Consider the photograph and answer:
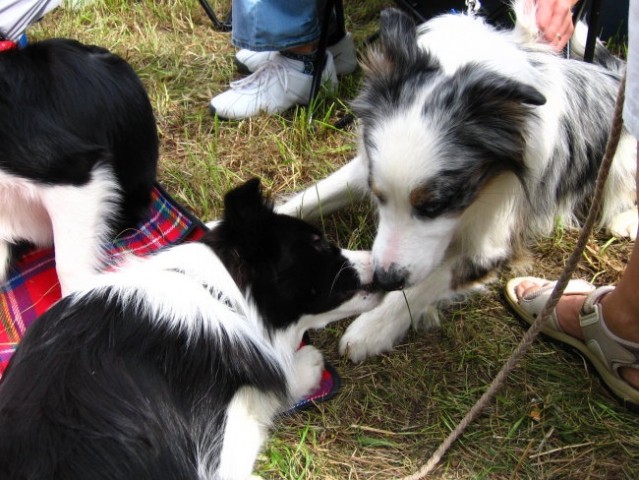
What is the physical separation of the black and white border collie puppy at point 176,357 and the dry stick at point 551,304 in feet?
1.97

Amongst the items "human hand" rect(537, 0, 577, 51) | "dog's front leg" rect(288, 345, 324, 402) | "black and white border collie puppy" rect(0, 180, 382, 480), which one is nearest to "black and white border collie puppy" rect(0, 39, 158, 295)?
"black and white border collie puppy" rect(0, 180, 382, 480)

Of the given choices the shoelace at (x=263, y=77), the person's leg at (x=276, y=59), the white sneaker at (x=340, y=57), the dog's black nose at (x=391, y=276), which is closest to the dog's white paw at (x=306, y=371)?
the dog's black nose at (x=391, y=276)

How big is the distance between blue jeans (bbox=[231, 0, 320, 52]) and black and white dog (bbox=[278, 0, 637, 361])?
45.2 inches

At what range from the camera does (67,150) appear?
8.27 ft

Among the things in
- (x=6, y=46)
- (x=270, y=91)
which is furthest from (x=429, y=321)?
(x=6, y=46)

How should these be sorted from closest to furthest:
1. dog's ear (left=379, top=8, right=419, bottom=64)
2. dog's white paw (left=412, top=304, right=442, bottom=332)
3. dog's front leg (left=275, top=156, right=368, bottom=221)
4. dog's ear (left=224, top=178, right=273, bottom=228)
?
1. dog's ear (left=224, top=178, right=273, bottom=228)
2. dog's ear (left=379, top=8, right=419, bottom=64)
3. dog's white paw (left=412, top=304, right=442, bottom=332)
4. dog's front leg (left=275, top=156, right=368, bottom=221)

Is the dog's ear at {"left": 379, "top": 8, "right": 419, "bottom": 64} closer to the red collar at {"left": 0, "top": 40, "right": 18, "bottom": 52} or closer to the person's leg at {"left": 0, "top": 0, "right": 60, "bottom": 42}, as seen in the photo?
the red collar at {"left": 0, "top": 40, "right": 18, "bottom": 52}

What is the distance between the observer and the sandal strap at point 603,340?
2.48 m

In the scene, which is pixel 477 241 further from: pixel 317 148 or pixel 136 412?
pixel 136 412

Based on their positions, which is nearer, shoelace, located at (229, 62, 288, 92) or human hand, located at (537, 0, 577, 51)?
human hand, located at (537, 0, 577, 51)

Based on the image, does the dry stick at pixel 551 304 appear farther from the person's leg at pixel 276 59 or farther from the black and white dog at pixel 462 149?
the person's leg at pixel 276 59

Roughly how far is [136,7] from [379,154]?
11.2ft

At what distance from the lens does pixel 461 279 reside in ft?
9.50

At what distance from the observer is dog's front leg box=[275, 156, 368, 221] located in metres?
3.20
